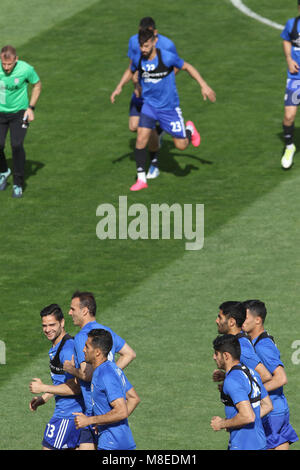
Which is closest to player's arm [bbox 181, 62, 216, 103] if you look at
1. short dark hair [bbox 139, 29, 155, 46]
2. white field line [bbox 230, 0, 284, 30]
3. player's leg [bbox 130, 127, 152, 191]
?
short dark hair [bbox 139, 29, 155, 46]

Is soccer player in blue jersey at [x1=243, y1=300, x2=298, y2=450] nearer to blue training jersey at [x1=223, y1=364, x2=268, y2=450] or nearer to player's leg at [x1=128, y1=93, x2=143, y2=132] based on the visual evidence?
blue training jersey at [x1=223, y1=364, x2=268, y2=450]

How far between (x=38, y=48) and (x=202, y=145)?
600 centimetres

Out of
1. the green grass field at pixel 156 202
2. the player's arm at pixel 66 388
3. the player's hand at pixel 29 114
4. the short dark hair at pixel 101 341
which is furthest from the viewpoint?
the player's hand at pixel 29 114

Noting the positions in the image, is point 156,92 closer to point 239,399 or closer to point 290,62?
point 290,62

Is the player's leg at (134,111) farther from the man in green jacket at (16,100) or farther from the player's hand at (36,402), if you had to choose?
the player's hand at (36,402)

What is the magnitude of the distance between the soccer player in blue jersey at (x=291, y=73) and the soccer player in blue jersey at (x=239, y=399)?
981 cm

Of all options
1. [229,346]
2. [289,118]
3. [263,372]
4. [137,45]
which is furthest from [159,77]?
[229,346]

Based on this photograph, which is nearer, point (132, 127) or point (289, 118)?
point (289, 118)

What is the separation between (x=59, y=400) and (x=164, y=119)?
842 centimetres

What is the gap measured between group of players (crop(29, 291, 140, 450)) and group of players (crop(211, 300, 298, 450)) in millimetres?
934

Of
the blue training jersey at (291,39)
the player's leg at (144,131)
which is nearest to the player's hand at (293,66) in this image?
the blue training jersey at (291,39)

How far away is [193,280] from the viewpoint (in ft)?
55.9

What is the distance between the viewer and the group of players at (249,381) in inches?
407

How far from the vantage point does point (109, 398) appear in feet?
34.5
